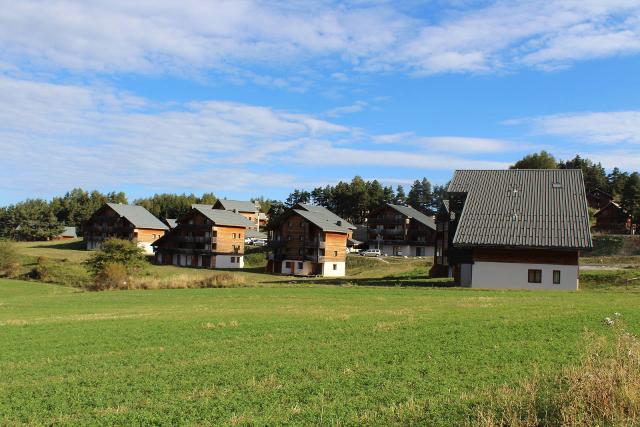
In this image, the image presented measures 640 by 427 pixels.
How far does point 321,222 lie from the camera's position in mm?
81375

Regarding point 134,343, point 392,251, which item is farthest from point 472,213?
point 392,251

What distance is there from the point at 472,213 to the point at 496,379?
35.6 meters

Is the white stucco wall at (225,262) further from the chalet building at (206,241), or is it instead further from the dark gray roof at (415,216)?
the dark gray roof at (415,216)

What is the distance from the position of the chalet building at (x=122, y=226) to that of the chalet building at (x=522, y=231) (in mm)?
74987

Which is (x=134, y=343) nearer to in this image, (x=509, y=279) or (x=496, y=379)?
(x=496, y=379)

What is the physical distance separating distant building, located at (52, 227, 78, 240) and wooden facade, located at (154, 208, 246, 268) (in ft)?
183

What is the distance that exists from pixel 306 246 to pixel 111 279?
3499cm

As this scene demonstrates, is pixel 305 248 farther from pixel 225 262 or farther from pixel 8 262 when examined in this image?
pixel 8 262

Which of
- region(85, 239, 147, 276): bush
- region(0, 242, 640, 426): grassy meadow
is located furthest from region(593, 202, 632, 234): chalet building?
region(0, 242, 640, 426): grassy meadow

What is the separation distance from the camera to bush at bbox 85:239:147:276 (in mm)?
56969

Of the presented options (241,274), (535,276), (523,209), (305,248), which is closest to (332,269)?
(305,248)

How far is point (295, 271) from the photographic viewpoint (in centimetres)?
8050

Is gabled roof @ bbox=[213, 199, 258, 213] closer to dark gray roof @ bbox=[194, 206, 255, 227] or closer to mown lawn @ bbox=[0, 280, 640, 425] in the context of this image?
dark gray roof @ bbox=[194, 206, 255, 227]

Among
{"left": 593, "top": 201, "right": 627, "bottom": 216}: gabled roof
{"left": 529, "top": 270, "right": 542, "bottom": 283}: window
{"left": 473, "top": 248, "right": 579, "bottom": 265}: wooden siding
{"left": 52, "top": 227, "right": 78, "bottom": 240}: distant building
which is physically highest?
{"left": 593, "top": 201, "right": 627, "bottom": 216}: gabled roof
